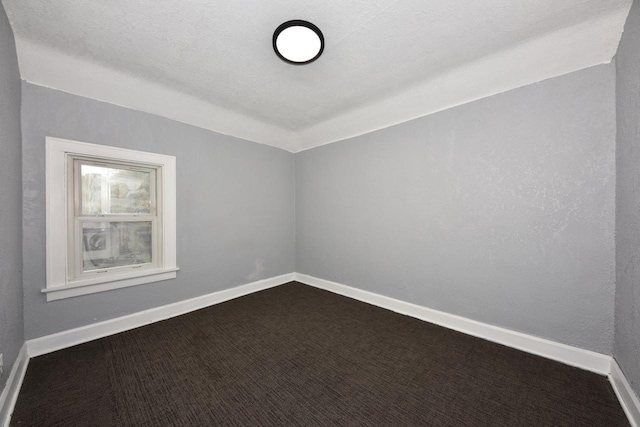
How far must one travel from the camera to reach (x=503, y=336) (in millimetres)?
2113

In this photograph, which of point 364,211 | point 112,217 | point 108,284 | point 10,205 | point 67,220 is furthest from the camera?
point 364,211

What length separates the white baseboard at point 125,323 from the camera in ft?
6.43

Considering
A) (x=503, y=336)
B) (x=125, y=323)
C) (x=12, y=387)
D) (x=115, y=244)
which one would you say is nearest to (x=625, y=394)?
(x=503, y=336)

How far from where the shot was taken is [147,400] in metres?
1.49

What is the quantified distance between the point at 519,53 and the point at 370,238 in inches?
85.9

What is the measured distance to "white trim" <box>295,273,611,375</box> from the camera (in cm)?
177

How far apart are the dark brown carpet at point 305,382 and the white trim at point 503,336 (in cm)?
9

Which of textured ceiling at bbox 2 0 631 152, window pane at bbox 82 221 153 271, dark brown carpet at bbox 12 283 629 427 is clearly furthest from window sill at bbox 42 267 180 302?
textured ceiling at bbox 2 0 631 152

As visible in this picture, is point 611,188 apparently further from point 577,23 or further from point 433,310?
point 433,310

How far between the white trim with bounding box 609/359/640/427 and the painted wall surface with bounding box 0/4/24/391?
3501 millimetres

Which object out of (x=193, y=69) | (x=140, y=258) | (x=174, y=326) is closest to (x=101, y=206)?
(x=140, y=258)

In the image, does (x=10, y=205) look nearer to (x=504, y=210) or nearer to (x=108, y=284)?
(x=108, y=284)

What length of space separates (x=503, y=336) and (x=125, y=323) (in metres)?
3.52

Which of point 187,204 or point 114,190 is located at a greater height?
point 114,190
